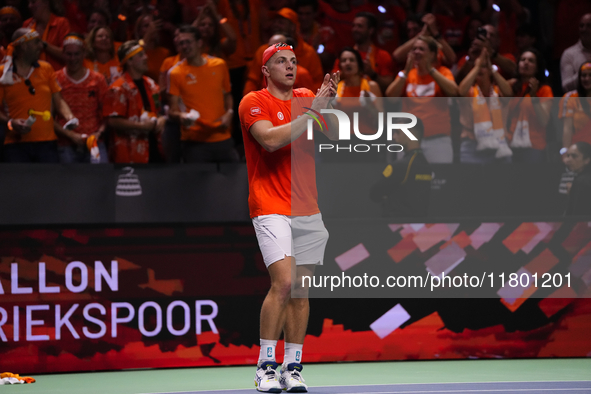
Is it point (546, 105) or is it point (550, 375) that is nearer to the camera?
point (550, 375)

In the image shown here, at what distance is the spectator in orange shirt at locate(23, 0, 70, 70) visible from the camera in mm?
7557

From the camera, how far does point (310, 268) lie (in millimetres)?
4707

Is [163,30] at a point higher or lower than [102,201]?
higher

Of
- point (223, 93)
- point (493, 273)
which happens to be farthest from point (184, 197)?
point (493, 273)

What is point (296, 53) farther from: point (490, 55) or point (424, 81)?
point (490, 55)

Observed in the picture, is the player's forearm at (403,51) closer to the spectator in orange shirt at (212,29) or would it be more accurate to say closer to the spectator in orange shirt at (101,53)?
the spectator in orange shirt at (212,29)

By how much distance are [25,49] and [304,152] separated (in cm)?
333

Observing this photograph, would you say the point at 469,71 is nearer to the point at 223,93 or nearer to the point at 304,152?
the point at 223,93

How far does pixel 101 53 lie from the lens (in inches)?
295

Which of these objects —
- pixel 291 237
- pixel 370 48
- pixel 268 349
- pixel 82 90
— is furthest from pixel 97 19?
pixel 268 349

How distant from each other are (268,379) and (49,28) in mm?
4989

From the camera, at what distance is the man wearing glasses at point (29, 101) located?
646cm

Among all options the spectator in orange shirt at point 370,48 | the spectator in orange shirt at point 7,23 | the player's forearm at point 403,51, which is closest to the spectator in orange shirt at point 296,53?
the spectator in orange shirt at point 370,48

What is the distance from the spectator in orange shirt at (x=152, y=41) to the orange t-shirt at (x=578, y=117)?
4.24 meters
